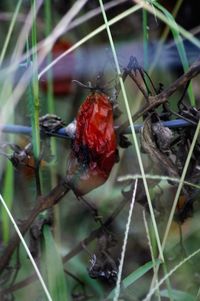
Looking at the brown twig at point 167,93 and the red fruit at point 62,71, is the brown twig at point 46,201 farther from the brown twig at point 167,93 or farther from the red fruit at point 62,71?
the red fruit at point 62,71

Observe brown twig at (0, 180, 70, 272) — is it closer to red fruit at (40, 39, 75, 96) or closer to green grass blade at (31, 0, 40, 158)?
green grass blade at (31, 0, 40, 158)

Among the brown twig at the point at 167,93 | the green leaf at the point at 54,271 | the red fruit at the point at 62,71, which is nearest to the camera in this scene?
the brown twig at the point at 167,93

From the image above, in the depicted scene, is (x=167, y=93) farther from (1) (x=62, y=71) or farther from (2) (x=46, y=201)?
(1) (x=62, y=71)

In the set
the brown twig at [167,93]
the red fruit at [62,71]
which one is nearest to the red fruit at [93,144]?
the brown twig at [167,93]

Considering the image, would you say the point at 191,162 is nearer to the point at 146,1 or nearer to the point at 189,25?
the point at 146,1

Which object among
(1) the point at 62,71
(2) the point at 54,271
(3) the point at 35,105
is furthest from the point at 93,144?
(1) the point at 62,71

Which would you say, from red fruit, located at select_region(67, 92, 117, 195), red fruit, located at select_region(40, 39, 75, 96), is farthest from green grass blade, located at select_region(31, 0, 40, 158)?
red fruit, located at select_region(40, 39, 75, 96)
